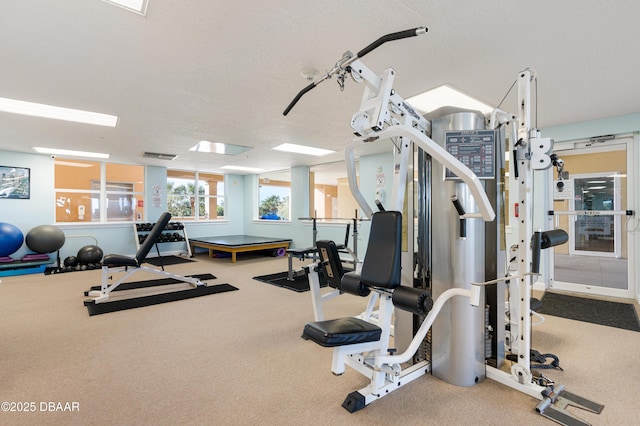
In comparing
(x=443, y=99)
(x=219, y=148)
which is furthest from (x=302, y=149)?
(x=443, y=99)

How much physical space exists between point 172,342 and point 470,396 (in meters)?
2.32

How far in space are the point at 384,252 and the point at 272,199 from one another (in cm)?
844

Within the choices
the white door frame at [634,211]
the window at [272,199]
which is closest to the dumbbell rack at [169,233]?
the window at [272,199]

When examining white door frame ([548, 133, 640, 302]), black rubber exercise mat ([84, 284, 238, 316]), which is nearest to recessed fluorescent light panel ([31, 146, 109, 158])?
black rubber exercise mat ([84, 284, 238, 316])

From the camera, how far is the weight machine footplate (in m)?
1.61

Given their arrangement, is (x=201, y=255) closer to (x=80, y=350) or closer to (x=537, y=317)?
(x=80, y=350)

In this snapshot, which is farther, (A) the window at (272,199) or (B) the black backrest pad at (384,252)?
(A) the window at (272,199)

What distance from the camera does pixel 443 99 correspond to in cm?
324

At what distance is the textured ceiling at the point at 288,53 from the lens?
1.80 m

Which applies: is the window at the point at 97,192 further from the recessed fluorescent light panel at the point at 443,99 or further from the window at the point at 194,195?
the recessed fluorescent light panel at the point at 443,99

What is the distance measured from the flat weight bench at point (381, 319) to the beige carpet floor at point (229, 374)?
18cm

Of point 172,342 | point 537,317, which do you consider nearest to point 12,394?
point 172,342

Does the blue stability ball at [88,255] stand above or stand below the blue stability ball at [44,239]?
below

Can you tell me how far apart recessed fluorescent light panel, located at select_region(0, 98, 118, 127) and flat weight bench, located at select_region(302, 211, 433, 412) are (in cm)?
374
